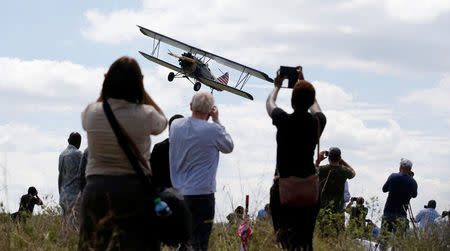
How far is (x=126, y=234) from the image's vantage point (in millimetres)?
3465

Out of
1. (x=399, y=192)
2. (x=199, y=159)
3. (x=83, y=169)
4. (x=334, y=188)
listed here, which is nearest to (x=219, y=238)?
(x=199, y=159)

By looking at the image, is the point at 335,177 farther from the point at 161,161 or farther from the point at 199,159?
the point at 199,159

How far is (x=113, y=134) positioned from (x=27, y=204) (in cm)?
509

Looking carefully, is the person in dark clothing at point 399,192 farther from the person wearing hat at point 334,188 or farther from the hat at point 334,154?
the hat at point 334,154

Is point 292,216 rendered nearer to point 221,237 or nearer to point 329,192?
point 221,237

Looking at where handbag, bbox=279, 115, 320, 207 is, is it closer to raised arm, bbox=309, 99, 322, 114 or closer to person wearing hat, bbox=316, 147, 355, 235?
raised arm, bbox=309, 99, 322, 114

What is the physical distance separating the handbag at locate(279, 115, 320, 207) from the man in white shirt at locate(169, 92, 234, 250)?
755 mm

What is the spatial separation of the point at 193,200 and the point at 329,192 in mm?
3085

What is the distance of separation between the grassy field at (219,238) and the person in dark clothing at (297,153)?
357 mm

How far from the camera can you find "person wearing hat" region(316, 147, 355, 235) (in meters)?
7.21

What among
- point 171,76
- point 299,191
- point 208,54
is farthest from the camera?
point 208,54

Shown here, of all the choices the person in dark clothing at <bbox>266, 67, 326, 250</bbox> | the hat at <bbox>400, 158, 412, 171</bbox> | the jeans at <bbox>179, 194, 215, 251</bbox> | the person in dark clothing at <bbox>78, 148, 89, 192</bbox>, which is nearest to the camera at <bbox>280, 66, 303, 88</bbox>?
the person in dark clothing at <bbox>266, 67, 326, 250</bbox>

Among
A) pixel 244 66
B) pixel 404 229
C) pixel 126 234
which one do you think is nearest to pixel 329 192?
pixel 404 229

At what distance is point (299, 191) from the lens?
14.0ft
